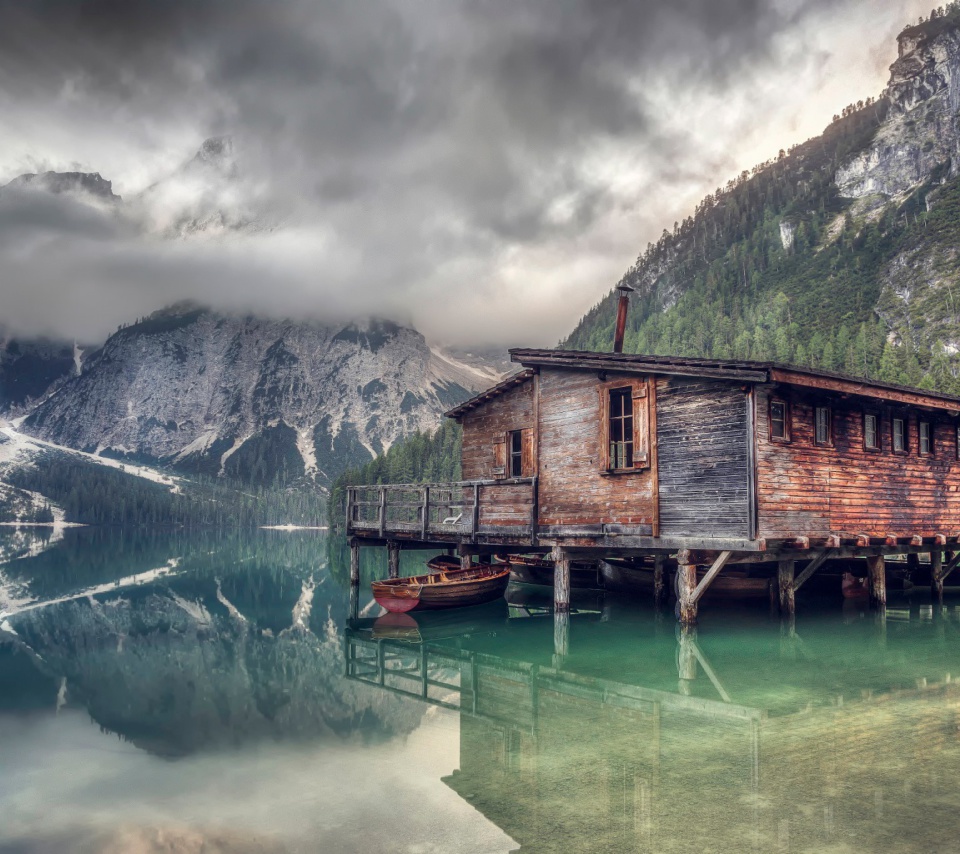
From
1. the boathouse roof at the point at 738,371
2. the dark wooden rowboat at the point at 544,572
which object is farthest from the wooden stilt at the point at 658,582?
the boathouse roof at the point at 738,371

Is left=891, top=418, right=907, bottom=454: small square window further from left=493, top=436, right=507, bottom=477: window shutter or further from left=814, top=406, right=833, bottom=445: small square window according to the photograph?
left=493, top=436, right=507, bottom=477: window shutter

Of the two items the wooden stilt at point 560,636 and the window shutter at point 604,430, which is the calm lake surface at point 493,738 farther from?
the window shutter at point 604,430

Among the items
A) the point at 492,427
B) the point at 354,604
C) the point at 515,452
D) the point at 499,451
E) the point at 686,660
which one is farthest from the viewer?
the point at 354,604

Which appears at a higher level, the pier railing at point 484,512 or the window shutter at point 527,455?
the window shutter at point 527,455

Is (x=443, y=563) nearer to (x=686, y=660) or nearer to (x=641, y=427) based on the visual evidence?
(x=641, y=427)

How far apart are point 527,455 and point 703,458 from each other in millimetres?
8189

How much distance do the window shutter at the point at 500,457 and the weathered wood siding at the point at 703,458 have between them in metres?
8.81

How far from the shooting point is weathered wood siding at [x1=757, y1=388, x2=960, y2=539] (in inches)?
841

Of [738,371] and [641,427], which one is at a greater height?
[738,371]

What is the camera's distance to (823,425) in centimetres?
2328

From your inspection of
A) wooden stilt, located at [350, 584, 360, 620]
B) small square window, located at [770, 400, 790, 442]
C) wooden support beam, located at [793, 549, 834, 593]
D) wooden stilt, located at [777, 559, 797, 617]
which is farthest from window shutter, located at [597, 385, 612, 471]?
wooden stilt, located at [350, 584, 360, 620]

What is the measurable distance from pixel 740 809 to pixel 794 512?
14.7 meters

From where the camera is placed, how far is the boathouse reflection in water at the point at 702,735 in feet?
26.9

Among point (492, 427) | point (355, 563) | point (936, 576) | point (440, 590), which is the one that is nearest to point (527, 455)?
point (492, 427)
